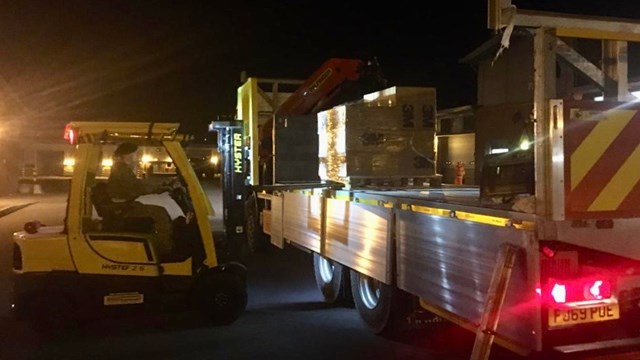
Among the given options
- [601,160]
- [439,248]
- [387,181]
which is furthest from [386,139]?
[601,160]

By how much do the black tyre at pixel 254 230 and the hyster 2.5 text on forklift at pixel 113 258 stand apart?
6.22 m

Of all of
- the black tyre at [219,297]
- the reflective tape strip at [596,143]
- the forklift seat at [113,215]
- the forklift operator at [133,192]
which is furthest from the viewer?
the black tyre at [219,297]

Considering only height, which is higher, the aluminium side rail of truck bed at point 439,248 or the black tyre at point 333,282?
the aluminium side rail of truck bed at point 439,248

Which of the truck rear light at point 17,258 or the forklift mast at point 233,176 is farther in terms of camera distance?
the forklift mast at point 233,176

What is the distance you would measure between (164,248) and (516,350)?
15.0ft

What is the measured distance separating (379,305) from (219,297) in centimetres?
196

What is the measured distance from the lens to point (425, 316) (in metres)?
6.84

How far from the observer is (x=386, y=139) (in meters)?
8.23

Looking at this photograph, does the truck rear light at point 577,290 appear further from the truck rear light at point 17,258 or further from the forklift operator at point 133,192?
the truck rear light at point 17,258

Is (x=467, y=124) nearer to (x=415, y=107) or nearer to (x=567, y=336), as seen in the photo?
(x=415, y=107)

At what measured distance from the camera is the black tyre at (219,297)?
753 centimetres

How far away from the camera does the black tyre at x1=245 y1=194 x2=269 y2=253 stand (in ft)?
46.0

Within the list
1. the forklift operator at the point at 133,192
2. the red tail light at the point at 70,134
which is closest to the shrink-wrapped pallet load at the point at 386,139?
the forklift operator at the point at 133,192

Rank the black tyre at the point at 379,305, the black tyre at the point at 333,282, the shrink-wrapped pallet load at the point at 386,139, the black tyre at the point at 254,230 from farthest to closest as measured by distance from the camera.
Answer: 1. the black tyre at the point at 254,230
2. the black tyre at the point at 333,282
3. the shrink-wrapped pallet load at the point at 386,139
4. the black tyre at the point at 379,305
